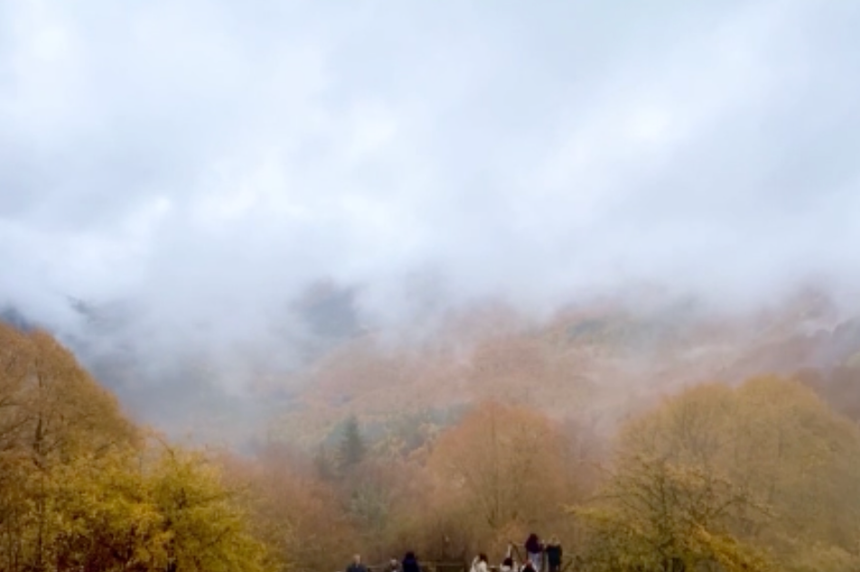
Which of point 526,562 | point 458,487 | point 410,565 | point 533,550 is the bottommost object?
point 526,562

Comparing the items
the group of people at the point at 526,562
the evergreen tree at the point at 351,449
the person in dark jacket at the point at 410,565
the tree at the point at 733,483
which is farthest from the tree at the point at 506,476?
the evergreen tree at the point at 351,449

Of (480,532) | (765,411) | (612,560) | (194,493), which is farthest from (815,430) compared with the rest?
(194,493)

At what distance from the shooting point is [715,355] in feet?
597

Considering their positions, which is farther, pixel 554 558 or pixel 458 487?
pixel 458 487

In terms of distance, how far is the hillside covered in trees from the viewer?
24219mm

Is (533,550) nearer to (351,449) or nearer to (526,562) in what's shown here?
(526,562)

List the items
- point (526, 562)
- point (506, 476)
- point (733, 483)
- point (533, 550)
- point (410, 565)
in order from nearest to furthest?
point (410, 565), point (526, 562), point (733, 483), point (533, 550), point (506, 476)

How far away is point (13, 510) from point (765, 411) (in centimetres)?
4359

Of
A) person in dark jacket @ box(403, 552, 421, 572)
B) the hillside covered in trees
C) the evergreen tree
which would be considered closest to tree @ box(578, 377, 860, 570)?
the hillside covered in trees

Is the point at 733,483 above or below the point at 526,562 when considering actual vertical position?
above

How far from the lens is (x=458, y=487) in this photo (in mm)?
68375

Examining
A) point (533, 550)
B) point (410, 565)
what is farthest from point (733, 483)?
point (410, 565)

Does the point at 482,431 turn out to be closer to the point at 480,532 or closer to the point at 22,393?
Result: the point at 480,532

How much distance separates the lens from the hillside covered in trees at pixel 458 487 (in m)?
24.2
